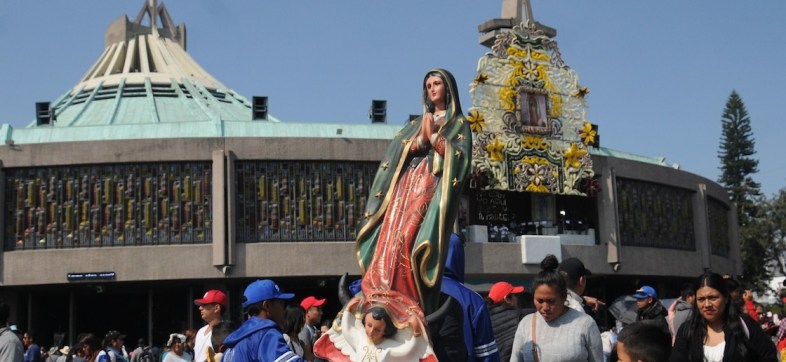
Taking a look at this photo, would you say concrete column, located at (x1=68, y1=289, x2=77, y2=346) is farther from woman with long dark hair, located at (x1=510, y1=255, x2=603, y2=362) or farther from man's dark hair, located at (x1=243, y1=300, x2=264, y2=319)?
woman with long dark hair, located at (x1=510, y1=255, x2=603, y2=362)

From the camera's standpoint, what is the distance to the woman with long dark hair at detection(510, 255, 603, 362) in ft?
20.8

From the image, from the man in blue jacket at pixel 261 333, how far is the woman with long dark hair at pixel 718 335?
2175 mm

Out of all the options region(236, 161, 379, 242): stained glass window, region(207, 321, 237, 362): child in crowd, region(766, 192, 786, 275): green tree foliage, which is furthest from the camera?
region(766, 192, 786, 275): green tree foliage

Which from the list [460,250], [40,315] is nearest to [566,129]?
[40,315]

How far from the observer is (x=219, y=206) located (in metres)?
33.8

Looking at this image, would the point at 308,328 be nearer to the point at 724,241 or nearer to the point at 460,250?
the point at 460,250

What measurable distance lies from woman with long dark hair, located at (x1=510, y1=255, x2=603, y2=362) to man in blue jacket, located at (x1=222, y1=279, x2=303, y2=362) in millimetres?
1330

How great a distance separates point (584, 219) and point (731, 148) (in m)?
28.3

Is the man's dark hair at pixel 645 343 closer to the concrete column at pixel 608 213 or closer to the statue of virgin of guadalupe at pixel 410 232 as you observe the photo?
the statue of virgin of guadalupe at pixel 410 232

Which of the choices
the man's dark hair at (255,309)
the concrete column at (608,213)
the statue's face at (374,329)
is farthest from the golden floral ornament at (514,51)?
the statue's face at (374,329)

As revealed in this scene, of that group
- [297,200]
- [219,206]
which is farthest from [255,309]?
[297,200]

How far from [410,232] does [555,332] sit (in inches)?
42.5

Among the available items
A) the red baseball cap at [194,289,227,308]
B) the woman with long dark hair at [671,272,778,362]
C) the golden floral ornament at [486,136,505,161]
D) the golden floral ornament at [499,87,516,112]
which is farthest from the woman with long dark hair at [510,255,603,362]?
the golden floral ornament at [499,87,516,112]

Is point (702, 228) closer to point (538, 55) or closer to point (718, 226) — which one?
point (718, 226)
